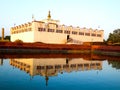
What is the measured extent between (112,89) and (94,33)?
47975 millimetres

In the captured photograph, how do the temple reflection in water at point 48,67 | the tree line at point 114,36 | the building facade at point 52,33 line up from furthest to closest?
the tree line at point 114,36, the building facade at point 52,33, the temple reflection in water at point 48,67

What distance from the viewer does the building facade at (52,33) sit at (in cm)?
4480

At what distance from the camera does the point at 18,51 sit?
111ft

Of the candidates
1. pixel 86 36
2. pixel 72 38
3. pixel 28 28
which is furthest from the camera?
pixel 86 36

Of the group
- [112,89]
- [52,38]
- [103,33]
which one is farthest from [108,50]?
[112,89]

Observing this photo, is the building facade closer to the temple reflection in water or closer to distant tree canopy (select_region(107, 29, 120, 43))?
distant tree canopy (select_region(107, 29, 120, 43))

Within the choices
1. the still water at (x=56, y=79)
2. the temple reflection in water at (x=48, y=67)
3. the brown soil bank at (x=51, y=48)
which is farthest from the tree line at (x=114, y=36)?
the still water at (x=56, y=79)

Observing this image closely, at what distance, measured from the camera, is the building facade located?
44800 mm

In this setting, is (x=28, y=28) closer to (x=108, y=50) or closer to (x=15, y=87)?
(x=108, y=50)

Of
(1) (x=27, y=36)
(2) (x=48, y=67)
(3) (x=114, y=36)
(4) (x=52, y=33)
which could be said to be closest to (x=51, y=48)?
(4) (x=52, y=33)

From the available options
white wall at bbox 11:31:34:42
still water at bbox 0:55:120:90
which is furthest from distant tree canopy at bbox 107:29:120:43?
still water at bbox 0:55:120:90

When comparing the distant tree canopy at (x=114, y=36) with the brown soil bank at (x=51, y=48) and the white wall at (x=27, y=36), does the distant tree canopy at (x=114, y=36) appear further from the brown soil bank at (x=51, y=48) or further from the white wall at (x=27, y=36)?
the white wall at (x=27, y=36)

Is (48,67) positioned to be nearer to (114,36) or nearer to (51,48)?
(51,48)

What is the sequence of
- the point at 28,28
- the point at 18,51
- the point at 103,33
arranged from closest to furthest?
1. the point at 18,51
2. the point at 28,28
3. the point at 103,33
